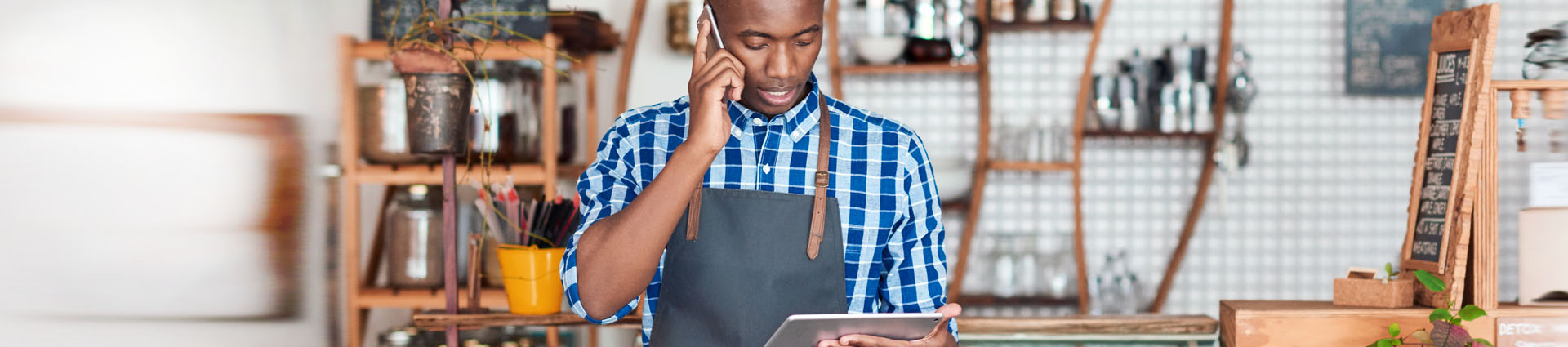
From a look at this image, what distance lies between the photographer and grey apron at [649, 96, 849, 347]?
142cm

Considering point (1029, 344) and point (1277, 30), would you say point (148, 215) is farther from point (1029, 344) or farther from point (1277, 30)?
point (1277, 30)

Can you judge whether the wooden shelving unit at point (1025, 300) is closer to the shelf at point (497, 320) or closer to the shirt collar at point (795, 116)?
the shelf at point (497, 320)

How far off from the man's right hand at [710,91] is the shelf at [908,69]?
281cm

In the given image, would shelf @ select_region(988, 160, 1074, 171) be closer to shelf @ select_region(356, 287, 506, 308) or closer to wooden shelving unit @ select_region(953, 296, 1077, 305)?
wooden shelving unit @ select_region(953, 296, 1077, 305)

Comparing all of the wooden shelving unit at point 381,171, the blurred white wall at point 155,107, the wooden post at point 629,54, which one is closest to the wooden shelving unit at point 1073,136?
the wooden post at point 629,54

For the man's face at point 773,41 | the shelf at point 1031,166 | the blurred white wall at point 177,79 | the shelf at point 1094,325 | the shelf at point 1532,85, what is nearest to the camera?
the man's face at point 773,41

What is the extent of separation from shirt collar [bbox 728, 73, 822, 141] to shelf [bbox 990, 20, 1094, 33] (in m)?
2.85

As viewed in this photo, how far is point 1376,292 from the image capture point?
2.14 meters

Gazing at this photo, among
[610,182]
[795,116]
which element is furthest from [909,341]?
[610,182]

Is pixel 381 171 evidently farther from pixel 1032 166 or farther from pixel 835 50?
pixel 1032 166

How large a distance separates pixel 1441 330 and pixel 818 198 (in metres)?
1.33

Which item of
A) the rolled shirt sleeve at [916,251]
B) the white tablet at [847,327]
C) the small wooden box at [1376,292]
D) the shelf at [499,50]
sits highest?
the shelf at [499,50]

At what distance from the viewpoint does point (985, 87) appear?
4.19 metres

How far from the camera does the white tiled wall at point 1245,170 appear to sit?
14.1 ft
